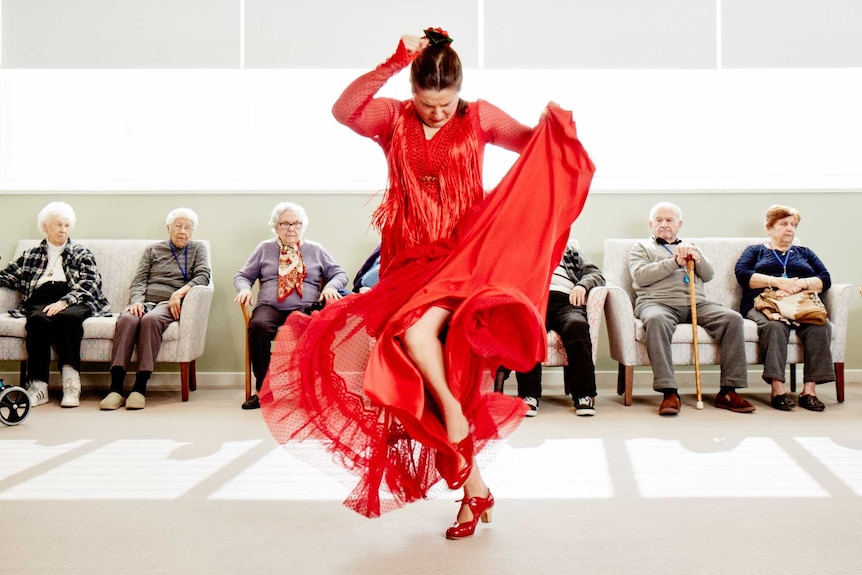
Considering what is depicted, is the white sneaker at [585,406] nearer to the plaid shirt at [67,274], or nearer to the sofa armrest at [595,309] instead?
the sofa armrest at [595,309]

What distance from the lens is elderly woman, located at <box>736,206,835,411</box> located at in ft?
13.9

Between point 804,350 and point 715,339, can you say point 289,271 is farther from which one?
point 804,350

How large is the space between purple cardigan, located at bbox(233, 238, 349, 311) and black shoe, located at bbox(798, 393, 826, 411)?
2.59 meters

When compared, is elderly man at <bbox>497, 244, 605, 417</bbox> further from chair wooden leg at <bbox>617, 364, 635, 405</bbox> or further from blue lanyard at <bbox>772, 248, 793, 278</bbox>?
blue lanyard at <bbox>772, 248, 793, 278</bbox>

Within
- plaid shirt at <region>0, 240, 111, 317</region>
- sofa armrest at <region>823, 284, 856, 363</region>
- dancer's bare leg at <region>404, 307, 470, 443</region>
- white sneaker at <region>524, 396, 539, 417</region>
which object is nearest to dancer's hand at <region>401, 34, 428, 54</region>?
dancer's bare leg at <region>404, 307, 470, 443</region>

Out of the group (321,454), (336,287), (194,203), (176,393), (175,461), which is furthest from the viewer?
(194,203)

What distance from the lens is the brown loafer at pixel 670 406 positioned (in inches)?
158

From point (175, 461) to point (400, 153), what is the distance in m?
1.58

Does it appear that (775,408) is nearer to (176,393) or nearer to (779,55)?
(779,55)

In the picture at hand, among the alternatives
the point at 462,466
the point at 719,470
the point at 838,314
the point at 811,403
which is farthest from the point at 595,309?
the point at 462,466

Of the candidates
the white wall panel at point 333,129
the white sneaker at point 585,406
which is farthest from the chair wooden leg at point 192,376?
the white sneaker at point 585,406

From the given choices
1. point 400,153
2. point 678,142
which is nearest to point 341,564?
point 400,153

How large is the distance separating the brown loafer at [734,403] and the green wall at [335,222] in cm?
100

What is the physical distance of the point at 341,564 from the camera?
1863mm
